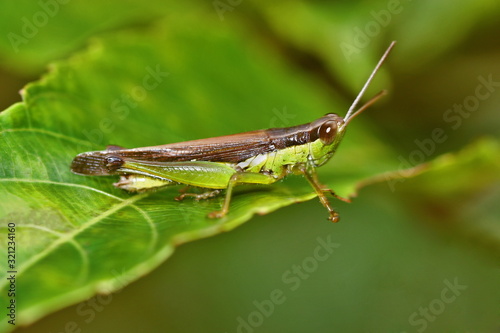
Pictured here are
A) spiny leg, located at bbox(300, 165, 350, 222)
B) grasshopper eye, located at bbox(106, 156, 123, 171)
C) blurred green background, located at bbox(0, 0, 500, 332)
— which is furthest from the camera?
blurred green background, located at bbox(0, 0, 500, 332)

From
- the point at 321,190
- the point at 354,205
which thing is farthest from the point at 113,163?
the point at 354,205

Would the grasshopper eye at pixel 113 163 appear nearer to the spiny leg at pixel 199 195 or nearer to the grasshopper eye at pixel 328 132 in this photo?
the spiny leg at pixel 199 195

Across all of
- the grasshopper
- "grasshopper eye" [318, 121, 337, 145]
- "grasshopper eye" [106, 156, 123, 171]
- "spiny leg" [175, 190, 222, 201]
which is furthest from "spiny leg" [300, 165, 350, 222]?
"grasshopper eye" [106, 156, 123, 171]

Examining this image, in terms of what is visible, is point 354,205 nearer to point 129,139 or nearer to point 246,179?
point 246,179

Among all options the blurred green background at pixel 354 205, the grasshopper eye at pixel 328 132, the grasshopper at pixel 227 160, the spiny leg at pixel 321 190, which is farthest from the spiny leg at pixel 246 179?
the blurred green background at pixel 354 205

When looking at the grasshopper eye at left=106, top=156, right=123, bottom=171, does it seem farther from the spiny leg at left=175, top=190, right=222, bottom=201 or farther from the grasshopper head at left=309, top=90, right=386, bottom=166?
the grasshopper head at left=309, top=90, right=386, bottom=166

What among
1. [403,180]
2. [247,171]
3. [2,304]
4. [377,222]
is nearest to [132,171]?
[247,171]

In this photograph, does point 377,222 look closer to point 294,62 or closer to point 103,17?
point 294,62
